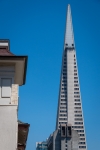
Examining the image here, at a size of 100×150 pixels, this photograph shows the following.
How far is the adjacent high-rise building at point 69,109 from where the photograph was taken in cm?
14825

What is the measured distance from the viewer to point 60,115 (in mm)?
176750

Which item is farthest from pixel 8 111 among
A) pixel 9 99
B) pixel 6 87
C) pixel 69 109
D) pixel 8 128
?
pixel 69 109

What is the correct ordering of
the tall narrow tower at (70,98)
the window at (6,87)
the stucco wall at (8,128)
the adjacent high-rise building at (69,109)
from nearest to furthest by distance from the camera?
the stucco wall at (8,128)
the window at (6,87)
the adjacent high-rise building at (69,109)
the tall narrow tower at (70,98)

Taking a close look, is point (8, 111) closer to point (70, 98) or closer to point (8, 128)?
point (8, 128)

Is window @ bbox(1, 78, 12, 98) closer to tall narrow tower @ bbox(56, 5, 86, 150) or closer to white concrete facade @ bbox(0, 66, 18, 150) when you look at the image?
white concrete facade @ bbox(0, 66, 18, 150)

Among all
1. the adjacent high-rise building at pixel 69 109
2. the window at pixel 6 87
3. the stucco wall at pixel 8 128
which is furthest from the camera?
the adjacent high-rise building at pixel 69 109

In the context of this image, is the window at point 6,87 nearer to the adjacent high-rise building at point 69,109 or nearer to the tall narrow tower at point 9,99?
the tall narrow tower at point 9,99

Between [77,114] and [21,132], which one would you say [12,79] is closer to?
[21,132]

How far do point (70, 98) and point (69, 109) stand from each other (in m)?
7.28

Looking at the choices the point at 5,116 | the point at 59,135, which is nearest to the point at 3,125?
the point at 5,116

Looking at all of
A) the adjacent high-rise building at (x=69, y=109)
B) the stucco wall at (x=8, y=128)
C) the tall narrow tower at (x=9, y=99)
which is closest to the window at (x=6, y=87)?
the tall narrow tower at (x=9, y=99)

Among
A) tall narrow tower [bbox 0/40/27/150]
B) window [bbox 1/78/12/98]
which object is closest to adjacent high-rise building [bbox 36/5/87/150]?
tall narrow tower [bbox 0/40/27/150]

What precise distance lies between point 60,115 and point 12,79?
170m

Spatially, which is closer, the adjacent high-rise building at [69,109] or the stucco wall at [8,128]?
the stucco wall at [8,128]
